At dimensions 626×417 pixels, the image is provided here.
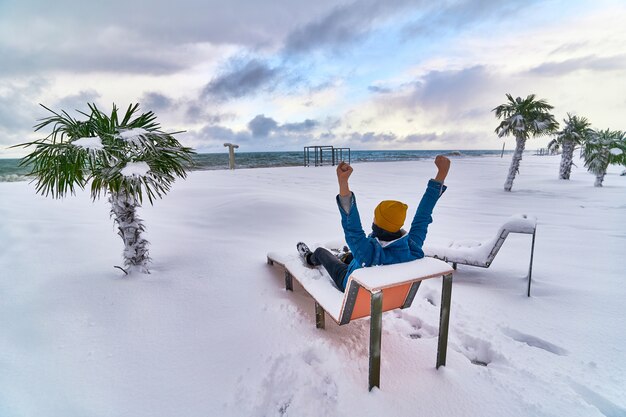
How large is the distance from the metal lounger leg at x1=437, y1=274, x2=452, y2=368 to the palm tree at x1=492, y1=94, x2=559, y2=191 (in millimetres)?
15191

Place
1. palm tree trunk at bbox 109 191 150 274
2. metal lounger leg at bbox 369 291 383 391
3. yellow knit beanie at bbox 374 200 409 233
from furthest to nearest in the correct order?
1. palm tree trunk at bbox 109 191 150 274
2. yellow knit beanie at bbox 374 200 409 233
3. metal lounger leg at bbox 369 291 383 391

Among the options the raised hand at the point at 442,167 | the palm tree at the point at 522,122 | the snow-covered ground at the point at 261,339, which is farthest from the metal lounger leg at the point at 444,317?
the palm tree at the point at 522,122

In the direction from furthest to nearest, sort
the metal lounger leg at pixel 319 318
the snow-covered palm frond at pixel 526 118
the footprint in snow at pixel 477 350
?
the snow-covered palm frond at pixel 526 118 → the metal lounger leg at pixel 319 318 → the footprint in snow at pixel 477 350

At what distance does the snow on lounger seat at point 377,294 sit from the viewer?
204 cm

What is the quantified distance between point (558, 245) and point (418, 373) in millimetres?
5365

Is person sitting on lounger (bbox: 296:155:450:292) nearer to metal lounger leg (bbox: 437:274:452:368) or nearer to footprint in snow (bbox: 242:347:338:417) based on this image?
metal lounger leg (bbox: 437:274:452:368)

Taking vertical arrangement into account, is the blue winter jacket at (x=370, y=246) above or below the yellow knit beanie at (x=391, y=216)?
below

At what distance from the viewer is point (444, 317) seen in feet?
8.05

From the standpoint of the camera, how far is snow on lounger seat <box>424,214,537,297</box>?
12.7ft

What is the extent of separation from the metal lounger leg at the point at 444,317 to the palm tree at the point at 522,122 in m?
15.2

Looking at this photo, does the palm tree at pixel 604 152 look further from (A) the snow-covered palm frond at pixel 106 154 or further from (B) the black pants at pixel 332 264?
(A) the snow-covered palm frond at pixel 106 154

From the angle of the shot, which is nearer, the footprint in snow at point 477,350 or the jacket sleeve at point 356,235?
the jacket sleeve at point 356,235

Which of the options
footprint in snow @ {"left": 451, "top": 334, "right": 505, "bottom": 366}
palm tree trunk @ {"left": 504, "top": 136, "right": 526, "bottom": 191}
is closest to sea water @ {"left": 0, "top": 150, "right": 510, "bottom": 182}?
palm tree trunk @ {"left": 504, "top": 136, "right": 526, "bottom": 191}

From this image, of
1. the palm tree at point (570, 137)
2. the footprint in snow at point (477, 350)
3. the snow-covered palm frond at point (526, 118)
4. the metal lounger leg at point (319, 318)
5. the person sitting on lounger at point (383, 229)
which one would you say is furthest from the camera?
the palm tree at point (570, 137)
